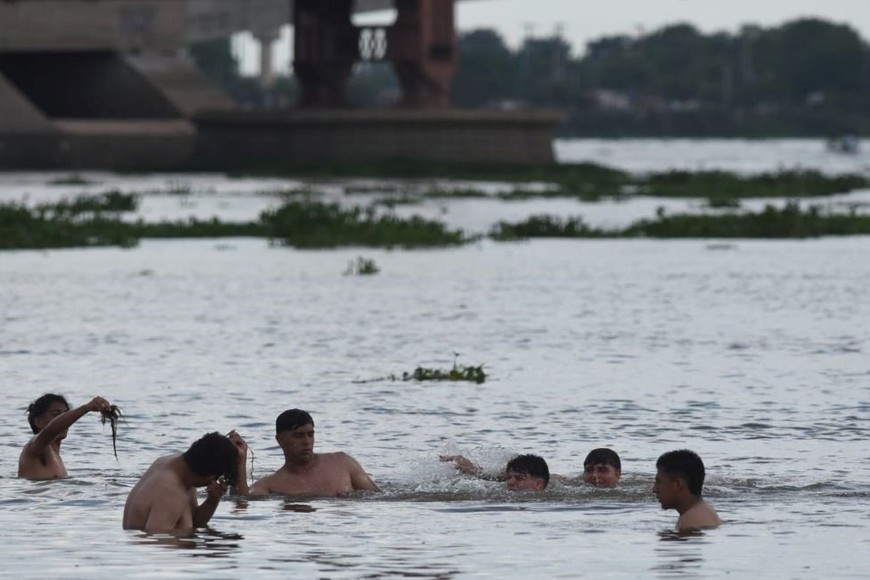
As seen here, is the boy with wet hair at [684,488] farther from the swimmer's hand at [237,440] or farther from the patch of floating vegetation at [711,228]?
the patch of floating vegetation at [711,228]

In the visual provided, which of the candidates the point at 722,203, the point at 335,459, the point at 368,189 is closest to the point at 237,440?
the point at 335,459

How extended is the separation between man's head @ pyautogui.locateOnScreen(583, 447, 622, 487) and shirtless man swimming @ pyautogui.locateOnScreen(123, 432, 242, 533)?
3149 millimetres

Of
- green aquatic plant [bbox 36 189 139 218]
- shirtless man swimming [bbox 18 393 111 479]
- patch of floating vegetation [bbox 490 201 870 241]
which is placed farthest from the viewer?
green aquatic plant [bbox 36 189 139 218]

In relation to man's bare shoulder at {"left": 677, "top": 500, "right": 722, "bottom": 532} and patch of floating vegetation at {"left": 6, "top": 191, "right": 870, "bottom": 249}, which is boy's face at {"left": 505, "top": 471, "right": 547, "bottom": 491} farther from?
patch of floating vegetation at {"left": 6, "top": 191, "right": 870, "bottom": 249}

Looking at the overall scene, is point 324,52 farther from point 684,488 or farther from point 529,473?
point 684,488

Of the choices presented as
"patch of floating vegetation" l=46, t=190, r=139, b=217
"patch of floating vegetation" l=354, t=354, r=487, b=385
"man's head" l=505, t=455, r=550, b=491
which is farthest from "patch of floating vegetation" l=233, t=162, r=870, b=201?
"man's head" l=505, t=455, r=550, b=491

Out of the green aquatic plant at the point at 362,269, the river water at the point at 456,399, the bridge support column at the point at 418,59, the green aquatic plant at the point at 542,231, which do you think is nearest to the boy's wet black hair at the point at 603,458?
the river water at the point at 456,399

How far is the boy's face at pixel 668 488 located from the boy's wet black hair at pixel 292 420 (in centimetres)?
264

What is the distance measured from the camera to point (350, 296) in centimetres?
3491

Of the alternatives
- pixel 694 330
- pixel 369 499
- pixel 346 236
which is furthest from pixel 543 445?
pixel 346 236

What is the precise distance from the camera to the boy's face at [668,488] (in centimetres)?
1380

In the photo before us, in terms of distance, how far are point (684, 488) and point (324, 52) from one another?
83.9 meters

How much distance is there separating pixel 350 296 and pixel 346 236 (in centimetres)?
1318

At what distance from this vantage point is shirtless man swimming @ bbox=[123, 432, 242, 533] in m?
13.0
